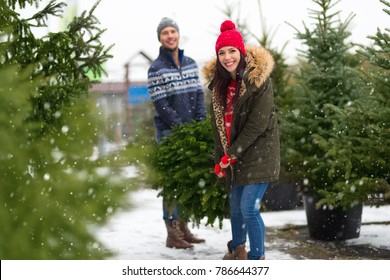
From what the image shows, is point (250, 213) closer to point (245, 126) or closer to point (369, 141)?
point (245, 126)

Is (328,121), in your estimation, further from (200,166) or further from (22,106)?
(22,106)

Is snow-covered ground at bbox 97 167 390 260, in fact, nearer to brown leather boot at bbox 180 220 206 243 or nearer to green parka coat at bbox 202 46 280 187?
brown leather boot at bbox 180 220 206 243

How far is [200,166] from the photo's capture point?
507 cm

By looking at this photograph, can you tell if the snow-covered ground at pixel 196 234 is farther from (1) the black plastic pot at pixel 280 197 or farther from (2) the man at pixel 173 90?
(2) the man at pixel 173 90

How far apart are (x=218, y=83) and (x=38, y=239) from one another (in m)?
3.64

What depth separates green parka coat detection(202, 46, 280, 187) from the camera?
4500 mm

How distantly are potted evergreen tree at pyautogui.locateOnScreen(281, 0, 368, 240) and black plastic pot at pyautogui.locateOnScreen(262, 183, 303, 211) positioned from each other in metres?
1.22

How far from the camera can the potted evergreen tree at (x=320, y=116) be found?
19.9 ft

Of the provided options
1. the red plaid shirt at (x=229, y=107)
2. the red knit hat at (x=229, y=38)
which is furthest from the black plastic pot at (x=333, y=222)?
the red knit hat at (x=229, y=38)

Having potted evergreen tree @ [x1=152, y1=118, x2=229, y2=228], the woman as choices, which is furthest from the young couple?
potted evergreen tree @ [x1=152, y1=118, x2=229, y2=228]

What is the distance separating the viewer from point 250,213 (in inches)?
180
